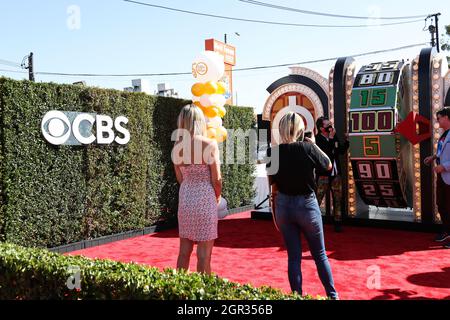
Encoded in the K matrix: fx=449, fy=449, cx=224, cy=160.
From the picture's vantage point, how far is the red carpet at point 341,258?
4.91 metres

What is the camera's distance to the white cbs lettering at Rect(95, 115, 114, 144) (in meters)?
7.62

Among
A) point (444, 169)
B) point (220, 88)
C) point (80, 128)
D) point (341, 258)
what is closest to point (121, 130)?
point (80, 128)

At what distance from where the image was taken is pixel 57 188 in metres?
7.03

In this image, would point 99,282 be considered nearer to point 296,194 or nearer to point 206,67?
point 296,194

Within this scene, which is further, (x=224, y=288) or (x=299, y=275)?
(x=299, y=275)

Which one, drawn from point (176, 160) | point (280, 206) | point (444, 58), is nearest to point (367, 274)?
point (280, 206)

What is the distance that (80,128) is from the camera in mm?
7336

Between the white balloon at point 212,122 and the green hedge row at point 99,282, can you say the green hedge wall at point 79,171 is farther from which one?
the green hedge row at point 99,282

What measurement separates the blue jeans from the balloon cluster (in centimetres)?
478

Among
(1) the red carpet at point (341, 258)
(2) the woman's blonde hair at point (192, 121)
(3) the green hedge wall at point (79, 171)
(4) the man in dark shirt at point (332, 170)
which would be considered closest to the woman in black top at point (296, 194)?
(2) the woman's blonde hair at point (192, 121)

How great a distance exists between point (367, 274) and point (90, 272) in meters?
3.40

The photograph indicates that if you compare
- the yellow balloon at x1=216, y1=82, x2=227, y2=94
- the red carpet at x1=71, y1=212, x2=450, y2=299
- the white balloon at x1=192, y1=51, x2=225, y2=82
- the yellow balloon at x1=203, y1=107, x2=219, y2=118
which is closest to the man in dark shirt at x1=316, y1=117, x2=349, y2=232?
the red carpet at x1=71, y1=212, x2=450, y2=299

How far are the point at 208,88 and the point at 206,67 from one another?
0.41m
